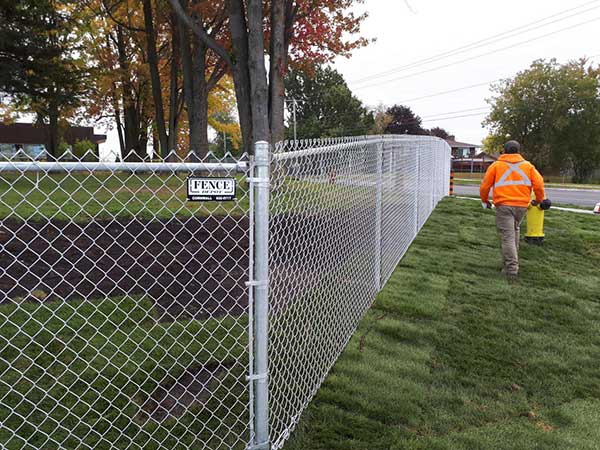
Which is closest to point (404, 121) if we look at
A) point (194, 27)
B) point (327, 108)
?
point (327, 108)

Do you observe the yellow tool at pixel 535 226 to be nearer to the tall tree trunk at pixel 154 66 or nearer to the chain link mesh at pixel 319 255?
the chain link mesh at pixel 319 255

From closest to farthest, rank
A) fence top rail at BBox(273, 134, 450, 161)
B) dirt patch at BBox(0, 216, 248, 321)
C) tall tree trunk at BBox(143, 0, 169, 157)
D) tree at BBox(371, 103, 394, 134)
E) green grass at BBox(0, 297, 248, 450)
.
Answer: fence top rail at BBox(273, 134, 450, 161), green grass at BBox(0, 297, 248, 450), dirt patch at BBox(0, 216, 248, 321), tall tree trunk at BBox(143, 0, 169, 157), tree at BBox(371, 103, 394, 134)

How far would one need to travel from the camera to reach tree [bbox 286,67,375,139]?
200ft

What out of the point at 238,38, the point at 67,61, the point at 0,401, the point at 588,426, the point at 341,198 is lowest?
the point at 588,426

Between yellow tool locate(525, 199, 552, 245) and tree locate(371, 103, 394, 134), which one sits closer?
yellow tool locate(525, 199, 552, 245)

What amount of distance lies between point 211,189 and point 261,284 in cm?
53

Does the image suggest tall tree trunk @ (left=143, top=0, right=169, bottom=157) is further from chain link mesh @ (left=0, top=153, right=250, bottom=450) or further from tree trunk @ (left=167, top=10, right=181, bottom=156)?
chain link mesh @ (left=0, top=153, right=250, bottom=450)

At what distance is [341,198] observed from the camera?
3.96 meters

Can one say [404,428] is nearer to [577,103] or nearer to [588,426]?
[588,426]

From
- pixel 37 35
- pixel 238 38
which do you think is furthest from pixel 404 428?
pixel 37 35

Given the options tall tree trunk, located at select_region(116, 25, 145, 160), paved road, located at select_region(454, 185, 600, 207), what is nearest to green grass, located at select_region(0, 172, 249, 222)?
tall tree trunk, located at select_region(116, 25, 145, 160)

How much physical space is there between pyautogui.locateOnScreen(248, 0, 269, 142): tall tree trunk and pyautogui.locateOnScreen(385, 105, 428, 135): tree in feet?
203

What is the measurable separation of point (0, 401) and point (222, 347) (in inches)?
55.8

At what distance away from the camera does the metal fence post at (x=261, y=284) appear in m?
2.23
